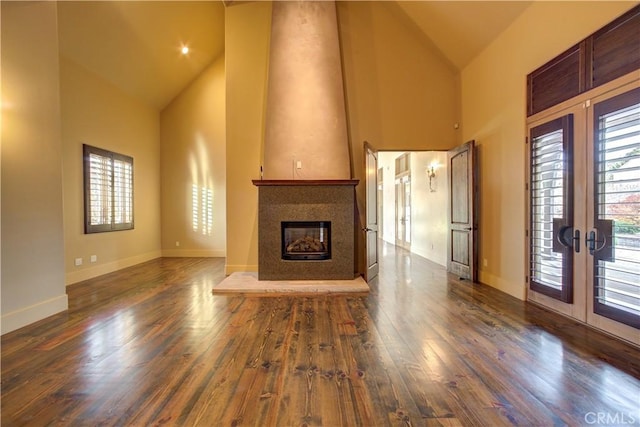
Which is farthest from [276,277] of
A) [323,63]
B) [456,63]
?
[456,63]

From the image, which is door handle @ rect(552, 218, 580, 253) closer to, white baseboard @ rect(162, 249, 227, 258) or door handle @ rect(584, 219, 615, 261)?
door handle @ rect(584, 219, 615, 261)

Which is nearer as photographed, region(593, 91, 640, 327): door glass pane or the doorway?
region(593, 91, 640, 327): door glass pane

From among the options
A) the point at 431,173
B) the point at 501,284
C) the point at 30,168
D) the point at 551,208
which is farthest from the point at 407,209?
the point at 30,168

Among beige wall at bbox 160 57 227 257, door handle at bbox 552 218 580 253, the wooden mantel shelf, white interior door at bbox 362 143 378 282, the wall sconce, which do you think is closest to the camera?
door handle at bbox 552 218 580 253

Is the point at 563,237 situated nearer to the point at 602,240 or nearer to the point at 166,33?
the point at 602,240

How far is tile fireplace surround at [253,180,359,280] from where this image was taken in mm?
4684

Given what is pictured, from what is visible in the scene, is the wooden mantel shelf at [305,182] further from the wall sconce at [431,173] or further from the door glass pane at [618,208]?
the wall sconce at [431,173]

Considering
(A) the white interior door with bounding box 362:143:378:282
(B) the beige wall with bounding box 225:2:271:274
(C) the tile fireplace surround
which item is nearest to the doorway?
(A) the white interior door with bounding box 362:143:378:282

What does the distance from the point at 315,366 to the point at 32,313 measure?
10.4 ft

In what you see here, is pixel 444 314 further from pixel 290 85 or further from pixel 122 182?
pixel 122 182

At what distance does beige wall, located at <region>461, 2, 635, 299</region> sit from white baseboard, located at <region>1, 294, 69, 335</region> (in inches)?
228

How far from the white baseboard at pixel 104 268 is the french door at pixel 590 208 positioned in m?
6.98

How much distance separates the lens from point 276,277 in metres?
4.67

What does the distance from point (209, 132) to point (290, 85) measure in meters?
3.30
